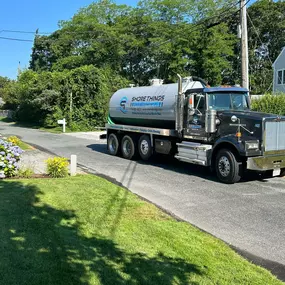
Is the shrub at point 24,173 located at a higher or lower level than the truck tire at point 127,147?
lower

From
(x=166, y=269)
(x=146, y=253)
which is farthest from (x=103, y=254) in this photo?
(x=166, y=269)

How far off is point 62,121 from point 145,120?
17064mm

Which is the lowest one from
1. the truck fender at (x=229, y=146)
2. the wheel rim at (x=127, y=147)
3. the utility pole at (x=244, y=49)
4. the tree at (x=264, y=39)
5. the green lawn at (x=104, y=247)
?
the green lawn at (x=104, y=247)

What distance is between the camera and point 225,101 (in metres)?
10.6

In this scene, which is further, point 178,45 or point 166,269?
point 178,45

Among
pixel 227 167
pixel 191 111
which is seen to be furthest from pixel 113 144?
pixel 227 167

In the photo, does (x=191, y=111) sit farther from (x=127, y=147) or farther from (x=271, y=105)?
(x=271, y=105)

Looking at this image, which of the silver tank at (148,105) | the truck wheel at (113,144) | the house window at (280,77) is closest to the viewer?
the silver tank at (148,105)

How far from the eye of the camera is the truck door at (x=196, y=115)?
10.7 meters

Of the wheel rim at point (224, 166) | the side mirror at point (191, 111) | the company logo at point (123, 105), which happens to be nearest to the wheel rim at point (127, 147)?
the company logo at point (123, 105)

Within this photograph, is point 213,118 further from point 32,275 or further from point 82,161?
point 32,275

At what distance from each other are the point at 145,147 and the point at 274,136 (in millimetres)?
4973

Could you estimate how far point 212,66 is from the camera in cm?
3803

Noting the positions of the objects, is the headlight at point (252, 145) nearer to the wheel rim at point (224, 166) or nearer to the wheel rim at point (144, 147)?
the wheel rim at point (224, 166)
